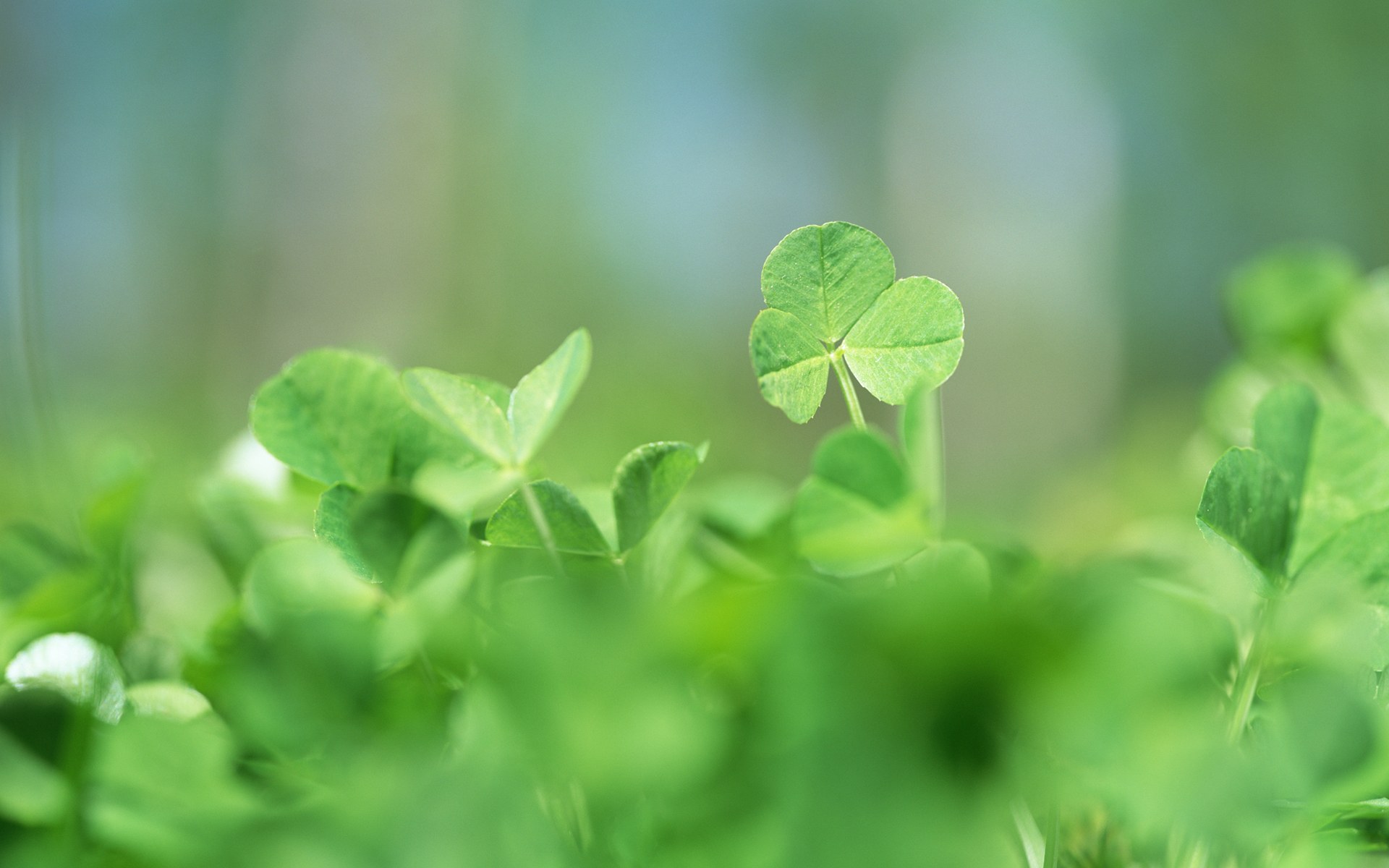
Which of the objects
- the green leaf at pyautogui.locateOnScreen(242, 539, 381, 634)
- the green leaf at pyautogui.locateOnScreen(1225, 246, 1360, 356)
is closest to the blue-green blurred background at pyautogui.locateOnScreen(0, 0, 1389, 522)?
the green leaf at pyautogui.locateOnScreen(1225, 246, 1360, 356)

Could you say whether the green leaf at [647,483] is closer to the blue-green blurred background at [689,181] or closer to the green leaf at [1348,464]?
the green leaf at [1348,464]

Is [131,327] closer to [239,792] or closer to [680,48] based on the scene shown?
[680,48]

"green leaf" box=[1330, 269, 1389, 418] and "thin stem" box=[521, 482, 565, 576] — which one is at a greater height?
"thin stem" box=[521, 482, 565, 576]

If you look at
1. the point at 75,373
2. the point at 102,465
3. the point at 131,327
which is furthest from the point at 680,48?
the point at 102,465

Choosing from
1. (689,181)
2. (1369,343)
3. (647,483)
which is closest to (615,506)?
(647,483)

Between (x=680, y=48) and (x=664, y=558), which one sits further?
(x=680, y=48)

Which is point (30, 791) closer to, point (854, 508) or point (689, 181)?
point (854, 508)

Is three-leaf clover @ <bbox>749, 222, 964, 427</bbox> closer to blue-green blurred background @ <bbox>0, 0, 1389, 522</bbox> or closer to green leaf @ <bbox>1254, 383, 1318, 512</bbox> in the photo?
green leaf @ <bbox>1254, 383, 1318, 512</bbox>

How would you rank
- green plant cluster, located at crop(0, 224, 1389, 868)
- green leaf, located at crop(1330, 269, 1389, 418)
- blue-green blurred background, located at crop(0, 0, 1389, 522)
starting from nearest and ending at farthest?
green plant cluster, located at crop(0, 224, 1389, 868)
green leaf, located at crop(1330, 269, 1389, 418)
blue-green blurred background, located at crop(0, 0, 1389, 522)
